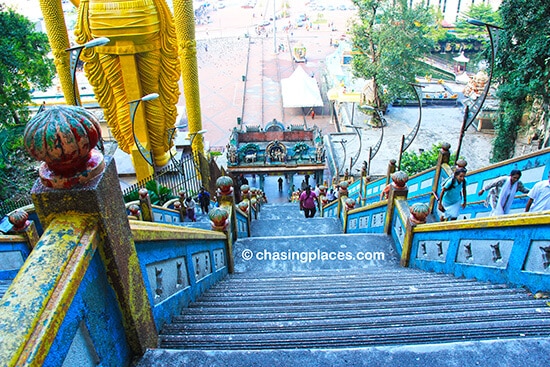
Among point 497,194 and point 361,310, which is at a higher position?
point 361,310

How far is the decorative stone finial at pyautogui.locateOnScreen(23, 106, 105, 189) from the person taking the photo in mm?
1538

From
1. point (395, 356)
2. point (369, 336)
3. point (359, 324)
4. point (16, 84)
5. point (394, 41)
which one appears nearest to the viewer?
point (395, 356)

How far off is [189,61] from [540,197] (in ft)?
34.6

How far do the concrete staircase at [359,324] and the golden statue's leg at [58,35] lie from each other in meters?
10.6

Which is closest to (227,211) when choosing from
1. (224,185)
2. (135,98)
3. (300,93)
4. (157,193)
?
(224,185)

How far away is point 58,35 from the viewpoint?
39.3 ft

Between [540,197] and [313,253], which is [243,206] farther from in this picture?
[540,197]

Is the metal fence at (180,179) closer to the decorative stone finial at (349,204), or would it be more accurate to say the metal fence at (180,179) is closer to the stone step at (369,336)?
the decorative stone finial at (349,204)


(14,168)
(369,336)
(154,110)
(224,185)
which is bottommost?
(14,168)

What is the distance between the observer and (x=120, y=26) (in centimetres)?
1060

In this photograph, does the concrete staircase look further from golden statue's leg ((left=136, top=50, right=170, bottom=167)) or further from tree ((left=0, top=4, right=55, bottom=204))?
tree ((left=0, top=4, right=55, bottom=204))

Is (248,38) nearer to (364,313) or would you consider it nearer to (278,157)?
(278,157)

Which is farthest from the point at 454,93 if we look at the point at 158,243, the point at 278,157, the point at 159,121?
the point at 158,243

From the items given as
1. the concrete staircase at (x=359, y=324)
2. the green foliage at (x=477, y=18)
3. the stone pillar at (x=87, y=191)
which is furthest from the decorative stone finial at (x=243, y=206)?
the green foliage at (x=477, y=18)
